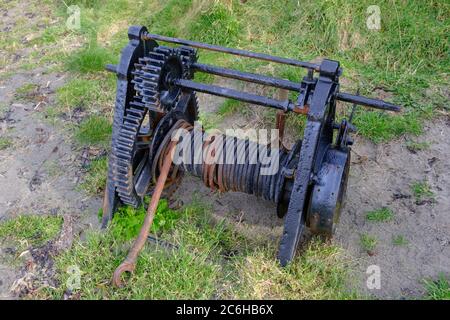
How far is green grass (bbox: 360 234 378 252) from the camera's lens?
3.48 m

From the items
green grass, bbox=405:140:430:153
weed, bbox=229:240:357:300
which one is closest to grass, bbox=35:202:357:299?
weed, bbox=229:240:357:300

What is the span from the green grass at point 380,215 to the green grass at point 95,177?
Result: 6.85ft

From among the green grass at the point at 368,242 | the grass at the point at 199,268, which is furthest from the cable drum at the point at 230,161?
the green grass at the point at 368,242

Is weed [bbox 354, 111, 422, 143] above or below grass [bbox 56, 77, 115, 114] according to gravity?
above

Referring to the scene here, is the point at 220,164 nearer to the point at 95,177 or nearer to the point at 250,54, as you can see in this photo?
the point at 250,54

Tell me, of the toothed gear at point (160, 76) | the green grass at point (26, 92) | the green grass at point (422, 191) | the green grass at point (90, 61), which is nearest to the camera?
the toothed gear at point (160, 76)

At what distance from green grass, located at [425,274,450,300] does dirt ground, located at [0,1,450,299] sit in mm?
49

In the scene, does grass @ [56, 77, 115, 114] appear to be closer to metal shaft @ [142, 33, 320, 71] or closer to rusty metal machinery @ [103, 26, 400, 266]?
rusty metal machinery @ [103, 26, 400, 266]

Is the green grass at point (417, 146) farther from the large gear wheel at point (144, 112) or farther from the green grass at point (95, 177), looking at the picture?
the green grass at point (95, 177)

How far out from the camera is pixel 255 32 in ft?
18.3

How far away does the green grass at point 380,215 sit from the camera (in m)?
3.71

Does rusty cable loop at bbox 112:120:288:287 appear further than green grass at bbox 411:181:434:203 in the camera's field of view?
No

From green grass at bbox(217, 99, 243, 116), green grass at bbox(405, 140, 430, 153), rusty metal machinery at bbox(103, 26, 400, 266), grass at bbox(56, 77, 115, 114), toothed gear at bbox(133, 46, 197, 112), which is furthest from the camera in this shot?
grass at bbox(56, 77, 115, 114)
